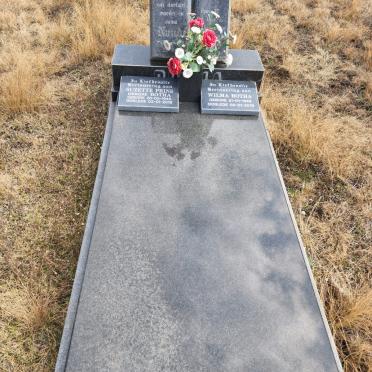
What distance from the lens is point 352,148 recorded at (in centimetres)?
434

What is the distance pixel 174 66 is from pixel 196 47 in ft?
1.04

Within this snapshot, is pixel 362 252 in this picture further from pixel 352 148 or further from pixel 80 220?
pixel 80 220

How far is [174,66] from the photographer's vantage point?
3791 mm

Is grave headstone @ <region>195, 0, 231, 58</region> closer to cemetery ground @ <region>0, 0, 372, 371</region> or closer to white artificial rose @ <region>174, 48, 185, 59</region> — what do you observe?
white artificial rose @ <region>174, 48, 185, 59</region>

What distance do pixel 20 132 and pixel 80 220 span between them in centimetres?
154

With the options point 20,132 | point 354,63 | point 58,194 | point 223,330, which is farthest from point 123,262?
point 354,63

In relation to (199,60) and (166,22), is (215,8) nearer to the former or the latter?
(166,22)

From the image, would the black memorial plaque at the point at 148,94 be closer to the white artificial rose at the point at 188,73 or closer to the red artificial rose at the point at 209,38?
the white artificial rose at the point at 188,73

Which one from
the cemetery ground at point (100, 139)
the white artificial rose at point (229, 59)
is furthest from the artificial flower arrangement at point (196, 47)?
the cemetery ground at point (100, 139)

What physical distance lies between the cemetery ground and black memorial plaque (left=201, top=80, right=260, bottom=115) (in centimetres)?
56

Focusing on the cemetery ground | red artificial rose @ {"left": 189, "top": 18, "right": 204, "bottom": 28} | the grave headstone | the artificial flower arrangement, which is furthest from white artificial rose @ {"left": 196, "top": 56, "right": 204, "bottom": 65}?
the cemetery ground

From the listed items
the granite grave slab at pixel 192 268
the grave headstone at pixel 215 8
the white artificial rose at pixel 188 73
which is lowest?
the granite grave slab at pixel 192 268

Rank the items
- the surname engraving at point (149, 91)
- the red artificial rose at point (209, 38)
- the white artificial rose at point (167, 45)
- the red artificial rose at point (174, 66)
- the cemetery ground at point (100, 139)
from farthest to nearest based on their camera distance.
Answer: the surname engraving at point (149, 91)
the white artificial rose at point (167, 45)
the red artificial rose at point (174, 66)
the red artificial rose at point (209, 38)
the cemetery ground at point (100, 139)

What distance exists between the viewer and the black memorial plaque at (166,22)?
152 inches
